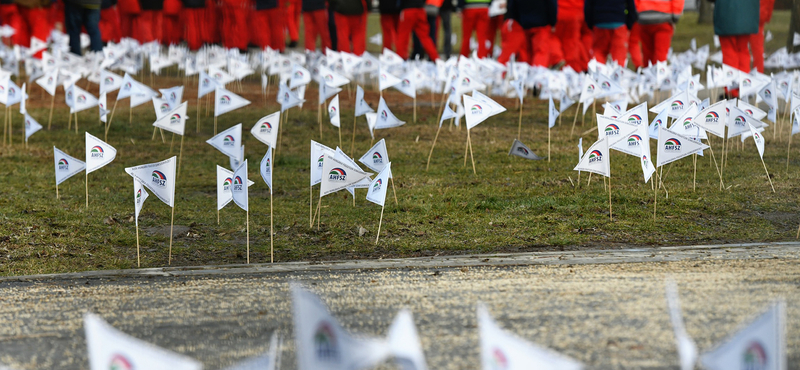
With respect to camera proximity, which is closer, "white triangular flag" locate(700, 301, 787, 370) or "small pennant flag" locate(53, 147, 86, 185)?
"white triangular flag" locate(700, 301, 787, 370)

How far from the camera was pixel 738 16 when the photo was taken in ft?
45.6

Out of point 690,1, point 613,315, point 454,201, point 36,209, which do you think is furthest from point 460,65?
point 690,1

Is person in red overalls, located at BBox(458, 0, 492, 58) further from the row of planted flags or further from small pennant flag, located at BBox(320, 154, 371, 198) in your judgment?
the row of planted flags

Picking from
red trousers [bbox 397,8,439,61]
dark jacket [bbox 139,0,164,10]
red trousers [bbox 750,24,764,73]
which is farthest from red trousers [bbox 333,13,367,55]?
red trousers [bbox 750,24,764,73]

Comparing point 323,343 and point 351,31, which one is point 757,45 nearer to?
point 351,31

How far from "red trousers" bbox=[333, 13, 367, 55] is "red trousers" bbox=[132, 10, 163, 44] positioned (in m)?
5.66

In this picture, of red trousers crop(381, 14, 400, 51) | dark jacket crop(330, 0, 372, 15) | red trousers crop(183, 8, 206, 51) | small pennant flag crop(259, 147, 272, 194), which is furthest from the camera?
red trousers crop(183, 8, 206, 51)

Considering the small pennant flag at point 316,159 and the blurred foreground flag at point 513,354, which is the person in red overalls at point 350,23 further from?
the blurred foreground flag at point 513,354

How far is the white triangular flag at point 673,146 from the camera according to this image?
773 cm

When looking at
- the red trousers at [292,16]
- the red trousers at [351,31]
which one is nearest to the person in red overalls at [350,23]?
the red trousers at [351,31]

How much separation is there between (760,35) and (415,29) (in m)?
6.99

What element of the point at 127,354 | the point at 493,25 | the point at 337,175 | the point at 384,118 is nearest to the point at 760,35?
the point at 493,25

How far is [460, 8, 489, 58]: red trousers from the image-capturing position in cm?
1897

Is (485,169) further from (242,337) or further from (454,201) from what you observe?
(242,337)
